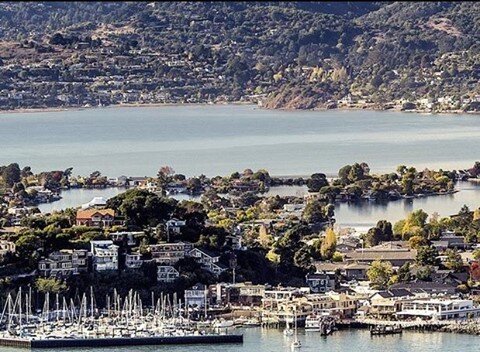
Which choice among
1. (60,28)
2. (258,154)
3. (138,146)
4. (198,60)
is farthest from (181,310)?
(60,28)

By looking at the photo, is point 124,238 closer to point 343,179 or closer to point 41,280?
point 41,280

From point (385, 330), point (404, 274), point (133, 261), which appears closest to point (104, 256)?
point (133, 261)

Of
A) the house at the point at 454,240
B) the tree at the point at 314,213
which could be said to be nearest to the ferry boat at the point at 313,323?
the house at the point at 454,240

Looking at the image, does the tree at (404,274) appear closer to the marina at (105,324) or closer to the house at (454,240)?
the house at (454,240)

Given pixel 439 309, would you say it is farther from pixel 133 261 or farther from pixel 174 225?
pixel 174 225

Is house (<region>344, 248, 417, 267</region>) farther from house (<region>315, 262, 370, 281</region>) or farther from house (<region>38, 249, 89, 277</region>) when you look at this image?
house (<region>38, 249, 89, 277</region>)

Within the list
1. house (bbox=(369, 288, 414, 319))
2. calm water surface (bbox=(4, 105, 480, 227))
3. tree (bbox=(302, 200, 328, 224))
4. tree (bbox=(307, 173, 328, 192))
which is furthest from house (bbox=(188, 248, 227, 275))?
tree (bbox=(307, 173, 328, 192))
